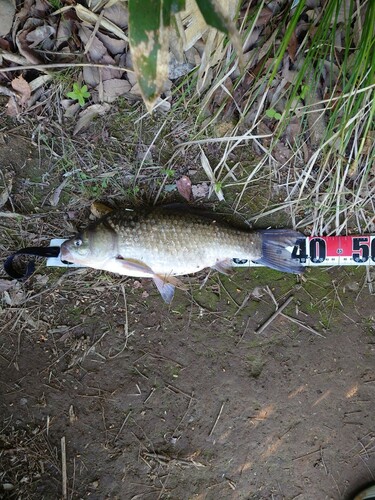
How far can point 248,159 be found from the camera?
2.90 meters

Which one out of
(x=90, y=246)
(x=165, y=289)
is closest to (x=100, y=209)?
(x=90, y=246)

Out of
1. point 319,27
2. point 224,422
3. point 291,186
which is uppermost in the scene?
point 319,27

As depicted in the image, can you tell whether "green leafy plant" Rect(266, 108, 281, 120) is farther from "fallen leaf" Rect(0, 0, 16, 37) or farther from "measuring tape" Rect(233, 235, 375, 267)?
"fallen leaf" Rect(0, 0, 16, 37)

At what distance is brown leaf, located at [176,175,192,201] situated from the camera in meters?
2.86

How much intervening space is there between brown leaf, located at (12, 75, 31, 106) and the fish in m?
0.87

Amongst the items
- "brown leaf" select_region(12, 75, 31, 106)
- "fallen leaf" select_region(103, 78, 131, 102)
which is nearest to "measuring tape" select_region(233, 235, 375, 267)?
"fallen leaf" select_region(103, 78, 131, 102)

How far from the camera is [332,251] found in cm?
285

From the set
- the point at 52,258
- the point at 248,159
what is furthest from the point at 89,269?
the point at 248,159

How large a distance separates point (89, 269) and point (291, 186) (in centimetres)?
136

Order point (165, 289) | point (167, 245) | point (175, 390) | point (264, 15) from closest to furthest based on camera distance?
1. point (264, 15)
2. point (167, 245)
3. point (165, 289)
4. point (175, 390)

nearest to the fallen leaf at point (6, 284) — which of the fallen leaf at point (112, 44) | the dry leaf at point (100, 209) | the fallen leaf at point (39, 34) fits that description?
the dry leaf at point (100, 209)

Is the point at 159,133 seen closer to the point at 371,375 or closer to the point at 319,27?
the point at 319,27

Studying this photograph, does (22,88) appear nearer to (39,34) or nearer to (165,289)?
(39,34)

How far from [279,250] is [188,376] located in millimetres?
977
